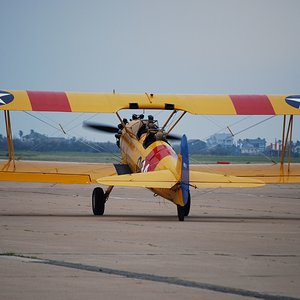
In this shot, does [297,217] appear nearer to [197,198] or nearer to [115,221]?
[115,221]

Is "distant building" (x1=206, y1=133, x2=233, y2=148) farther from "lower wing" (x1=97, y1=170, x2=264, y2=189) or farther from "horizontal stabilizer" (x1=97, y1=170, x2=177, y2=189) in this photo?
"horizontal stabilizer" (x1=97, y1=170, x2=177, y2=189)

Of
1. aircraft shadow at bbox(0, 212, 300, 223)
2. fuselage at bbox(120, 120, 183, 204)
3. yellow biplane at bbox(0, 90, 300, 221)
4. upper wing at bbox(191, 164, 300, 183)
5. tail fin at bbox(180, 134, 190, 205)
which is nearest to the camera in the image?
tail fin at bbox(180, 134, 190, 205)

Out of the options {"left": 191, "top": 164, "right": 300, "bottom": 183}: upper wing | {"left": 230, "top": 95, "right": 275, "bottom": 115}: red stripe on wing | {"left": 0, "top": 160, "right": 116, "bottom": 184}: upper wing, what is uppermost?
{"left": 230, "top": 95, "right": 275, "bottom": 115}: red stripe on wing

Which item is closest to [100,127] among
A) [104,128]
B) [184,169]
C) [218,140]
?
[104,128]

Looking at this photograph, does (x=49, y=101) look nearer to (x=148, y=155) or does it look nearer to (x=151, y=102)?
(x=151, y=102)

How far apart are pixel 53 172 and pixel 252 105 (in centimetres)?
432

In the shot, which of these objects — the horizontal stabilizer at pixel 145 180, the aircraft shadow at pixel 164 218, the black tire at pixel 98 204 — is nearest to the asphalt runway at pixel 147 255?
the aircraft shadow at pixel 164 218

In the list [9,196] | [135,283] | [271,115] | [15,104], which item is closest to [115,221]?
[15,104]

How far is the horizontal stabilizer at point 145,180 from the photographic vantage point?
16.4m

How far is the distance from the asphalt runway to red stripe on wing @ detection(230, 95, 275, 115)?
81.8 inches

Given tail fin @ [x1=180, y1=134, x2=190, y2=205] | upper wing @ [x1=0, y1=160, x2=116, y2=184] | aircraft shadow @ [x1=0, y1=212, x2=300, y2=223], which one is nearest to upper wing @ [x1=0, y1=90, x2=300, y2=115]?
upper wing @ [x1=0, y1=160, x2=116, y2=184]

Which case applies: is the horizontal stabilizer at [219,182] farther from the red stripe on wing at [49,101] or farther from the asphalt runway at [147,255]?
the red stripe on wing at [49,101]

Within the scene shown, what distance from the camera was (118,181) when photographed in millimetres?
16406

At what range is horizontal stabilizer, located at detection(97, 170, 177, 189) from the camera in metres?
16.4
